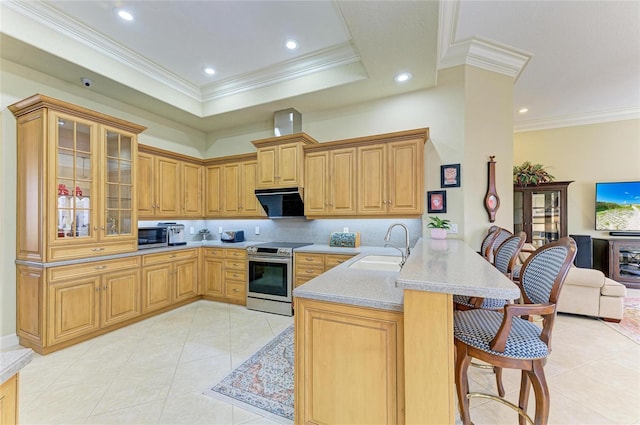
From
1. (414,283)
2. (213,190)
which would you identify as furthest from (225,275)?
(414,283)

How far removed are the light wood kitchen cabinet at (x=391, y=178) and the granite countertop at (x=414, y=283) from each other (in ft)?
5.30

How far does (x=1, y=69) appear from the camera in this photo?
2.67 meters

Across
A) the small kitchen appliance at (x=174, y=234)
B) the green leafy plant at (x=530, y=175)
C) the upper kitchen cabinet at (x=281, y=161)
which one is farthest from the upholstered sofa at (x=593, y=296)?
the small kitchen appliance at (x=174, y=234)

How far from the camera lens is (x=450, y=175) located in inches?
131

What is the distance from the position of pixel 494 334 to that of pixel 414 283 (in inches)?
23.5

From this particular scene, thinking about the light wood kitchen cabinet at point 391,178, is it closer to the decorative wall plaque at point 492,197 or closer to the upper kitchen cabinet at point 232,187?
the decorative wall plaque at point 492,197

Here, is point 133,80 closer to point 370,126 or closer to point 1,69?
point 1,69

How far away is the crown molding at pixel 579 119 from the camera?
498cm

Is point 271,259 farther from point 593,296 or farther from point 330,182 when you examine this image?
point 593,296

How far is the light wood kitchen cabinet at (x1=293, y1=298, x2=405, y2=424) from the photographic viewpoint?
1.29 meters

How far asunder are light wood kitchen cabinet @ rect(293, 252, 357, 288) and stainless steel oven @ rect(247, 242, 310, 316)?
0.27ft

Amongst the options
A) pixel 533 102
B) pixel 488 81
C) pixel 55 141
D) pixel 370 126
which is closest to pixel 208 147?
pixel 55 141

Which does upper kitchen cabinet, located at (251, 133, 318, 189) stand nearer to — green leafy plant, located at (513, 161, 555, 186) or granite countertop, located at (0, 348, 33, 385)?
granite countertop, located at (0, 348, 33, 385)

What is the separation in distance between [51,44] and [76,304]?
270cm
